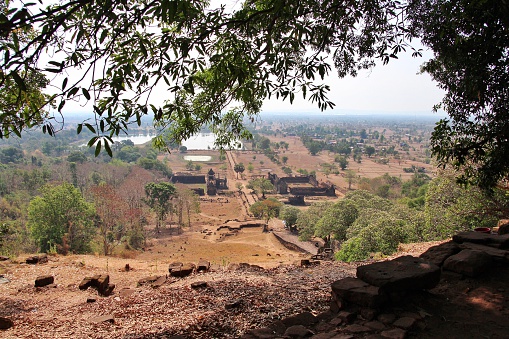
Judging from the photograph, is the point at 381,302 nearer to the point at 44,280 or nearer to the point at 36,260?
the point at 44,280

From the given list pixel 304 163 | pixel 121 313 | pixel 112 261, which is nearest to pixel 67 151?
pixel 304 163

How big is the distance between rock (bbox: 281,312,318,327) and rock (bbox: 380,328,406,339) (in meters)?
0.85

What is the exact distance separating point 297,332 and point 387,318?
0.90 metres

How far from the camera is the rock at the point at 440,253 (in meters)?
4.77

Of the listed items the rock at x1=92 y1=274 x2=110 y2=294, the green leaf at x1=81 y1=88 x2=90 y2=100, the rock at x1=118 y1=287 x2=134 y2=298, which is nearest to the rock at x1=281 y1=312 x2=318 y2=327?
the green leaf at x1=81 y1=88 x2=90 y2=100

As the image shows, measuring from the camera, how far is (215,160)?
303 ft

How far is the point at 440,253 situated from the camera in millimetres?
4926

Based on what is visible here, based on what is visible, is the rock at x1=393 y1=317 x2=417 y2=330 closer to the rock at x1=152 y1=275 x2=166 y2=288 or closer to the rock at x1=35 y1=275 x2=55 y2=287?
the rock at x1=152 y1=275 x2=166 y2=288

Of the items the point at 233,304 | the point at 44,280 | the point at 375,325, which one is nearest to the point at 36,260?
the point at 44,280

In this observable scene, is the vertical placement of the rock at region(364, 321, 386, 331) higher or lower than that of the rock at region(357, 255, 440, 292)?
lower

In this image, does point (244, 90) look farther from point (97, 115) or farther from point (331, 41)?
point (331, 41)

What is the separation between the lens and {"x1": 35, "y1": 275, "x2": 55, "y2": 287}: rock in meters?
7.40

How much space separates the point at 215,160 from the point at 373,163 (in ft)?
137

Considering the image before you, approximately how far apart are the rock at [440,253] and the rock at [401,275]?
71 centimetres
